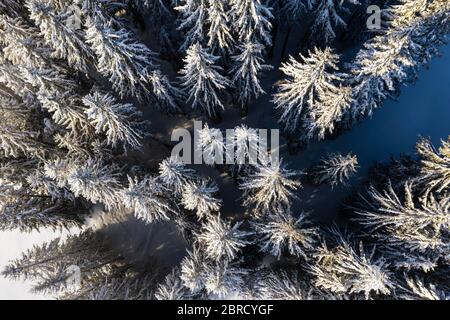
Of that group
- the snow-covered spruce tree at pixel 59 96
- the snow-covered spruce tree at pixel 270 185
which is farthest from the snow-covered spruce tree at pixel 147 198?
the snow-covered spruce tree at pixel 59 96

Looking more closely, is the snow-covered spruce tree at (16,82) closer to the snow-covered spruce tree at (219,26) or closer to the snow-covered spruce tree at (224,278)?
the snow-covered spruce tree at (219,26)

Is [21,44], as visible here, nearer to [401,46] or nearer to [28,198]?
[28,198]

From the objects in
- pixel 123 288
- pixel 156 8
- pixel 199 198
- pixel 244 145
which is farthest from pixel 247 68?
pixel 123 288

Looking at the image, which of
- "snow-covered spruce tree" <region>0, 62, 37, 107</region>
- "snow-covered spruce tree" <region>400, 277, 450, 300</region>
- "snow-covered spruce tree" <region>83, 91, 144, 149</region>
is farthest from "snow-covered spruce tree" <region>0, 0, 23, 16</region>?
"snow-covered spruce tree" <region>400, 277, 450, 300</region>

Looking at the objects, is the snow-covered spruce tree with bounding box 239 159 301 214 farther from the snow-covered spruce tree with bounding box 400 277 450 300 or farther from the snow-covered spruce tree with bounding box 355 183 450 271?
the snow-covered spruce tree with bounding box 400 277 450 300

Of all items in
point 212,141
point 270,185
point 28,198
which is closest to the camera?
point 270,185

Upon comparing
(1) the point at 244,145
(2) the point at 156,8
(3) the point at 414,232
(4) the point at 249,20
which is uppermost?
(2) the point at 156,8

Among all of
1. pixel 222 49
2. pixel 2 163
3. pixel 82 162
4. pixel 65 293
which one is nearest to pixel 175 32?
pixel 222 49
